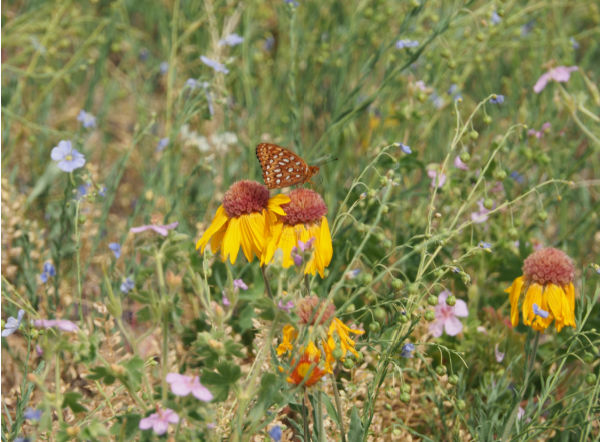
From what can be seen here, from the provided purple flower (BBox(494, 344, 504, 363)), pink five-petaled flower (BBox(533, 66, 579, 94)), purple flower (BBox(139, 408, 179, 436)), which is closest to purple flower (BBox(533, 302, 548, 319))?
purple flower (BBox(494, 344, 504, 363))

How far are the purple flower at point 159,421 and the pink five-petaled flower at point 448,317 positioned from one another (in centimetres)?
97

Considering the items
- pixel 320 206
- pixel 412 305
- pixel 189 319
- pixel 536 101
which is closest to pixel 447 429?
pixel 412 305

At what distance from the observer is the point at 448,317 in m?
2.11

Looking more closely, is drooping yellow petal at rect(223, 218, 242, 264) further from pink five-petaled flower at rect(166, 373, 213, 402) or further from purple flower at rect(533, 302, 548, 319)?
purple flower at rect(533, 302, 548, 319)

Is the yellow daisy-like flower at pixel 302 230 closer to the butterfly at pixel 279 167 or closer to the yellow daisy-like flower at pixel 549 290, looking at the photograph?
the butterfly at pixel 279 167

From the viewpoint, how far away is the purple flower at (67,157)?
2.08 m

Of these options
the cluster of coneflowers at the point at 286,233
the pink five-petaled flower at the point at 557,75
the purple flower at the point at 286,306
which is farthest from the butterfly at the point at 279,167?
the pink five-petaled flower at the point at 557,75

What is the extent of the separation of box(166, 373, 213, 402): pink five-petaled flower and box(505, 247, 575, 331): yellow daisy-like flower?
81 centimetres

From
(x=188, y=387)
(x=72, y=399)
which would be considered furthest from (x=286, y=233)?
(x=72, y=399)

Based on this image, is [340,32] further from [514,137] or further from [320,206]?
[320,206]

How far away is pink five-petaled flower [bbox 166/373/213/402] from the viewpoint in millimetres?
1291

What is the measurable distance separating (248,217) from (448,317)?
767 mm

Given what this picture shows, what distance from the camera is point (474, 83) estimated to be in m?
3.66

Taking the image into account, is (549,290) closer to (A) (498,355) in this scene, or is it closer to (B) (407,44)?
(A) (498,355)
